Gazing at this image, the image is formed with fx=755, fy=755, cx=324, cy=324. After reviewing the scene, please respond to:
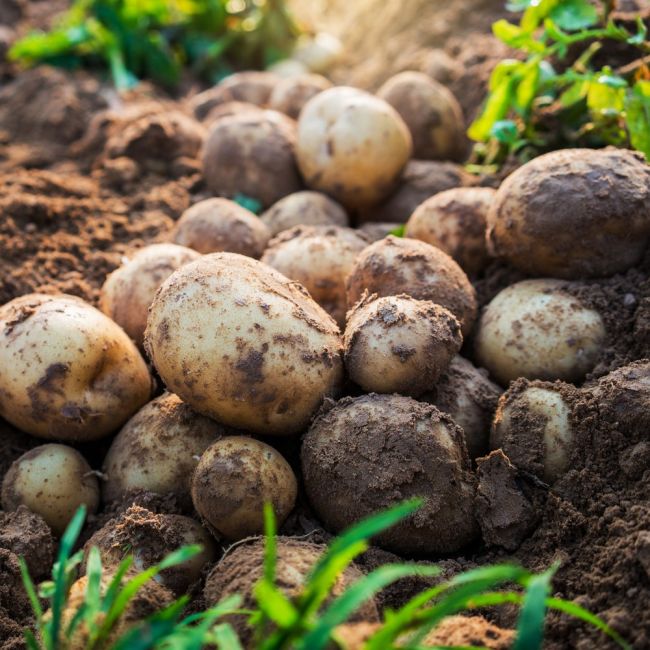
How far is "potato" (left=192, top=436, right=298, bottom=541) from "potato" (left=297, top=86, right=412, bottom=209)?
153 centimetres

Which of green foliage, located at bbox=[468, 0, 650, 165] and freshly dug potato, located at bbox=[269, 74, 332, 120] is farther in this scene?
freshly dug potato, located at bbox=[269, 74, 332, 120]

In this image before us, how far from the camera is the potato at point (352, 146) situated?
313 cm

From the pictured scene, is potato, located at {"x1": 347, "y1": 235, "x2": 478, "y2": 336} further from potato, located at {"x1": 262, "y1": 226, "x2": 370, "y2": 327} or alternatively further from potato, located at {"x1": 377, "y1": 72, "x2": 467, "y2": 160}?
potato, located at {"x1": 377, "y1": 72, "x2": 467, "y2": 160}

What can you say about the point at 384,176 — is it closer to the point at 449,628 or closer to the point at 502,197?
the point at 502,197

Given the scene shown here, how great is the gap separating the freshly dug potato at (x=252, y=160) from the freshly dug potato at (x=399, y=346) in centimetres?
131

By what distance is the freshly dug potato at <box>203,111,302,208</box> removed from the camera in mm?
3316

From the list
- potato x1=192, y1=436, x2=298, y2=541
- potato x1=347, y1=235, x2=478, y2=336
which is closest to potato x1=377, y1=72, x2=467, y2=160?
potato x1=347, y1=235, x2=478, y2=336

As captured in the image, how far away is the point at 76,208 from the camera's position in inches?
128

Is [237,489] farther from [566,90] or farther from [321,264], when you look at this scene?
[566,90]

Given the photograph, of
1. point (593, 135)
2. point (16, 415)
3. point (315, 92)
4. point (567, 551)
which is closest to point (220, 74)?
point (315, 92)

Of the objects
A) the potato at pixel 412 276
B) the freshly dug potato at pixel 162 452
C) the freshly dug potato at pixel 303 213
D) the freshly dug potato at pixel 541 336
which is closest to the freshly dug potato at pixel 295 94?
the freshly dug potato at pixel 303 213

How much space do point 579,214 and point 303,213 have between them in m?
1.13

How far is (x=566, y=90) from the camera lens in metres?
3.19

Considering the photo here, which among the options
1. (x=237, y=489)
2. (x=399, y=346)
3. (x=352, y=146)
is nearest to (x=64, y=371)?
(x=237, y=489)
